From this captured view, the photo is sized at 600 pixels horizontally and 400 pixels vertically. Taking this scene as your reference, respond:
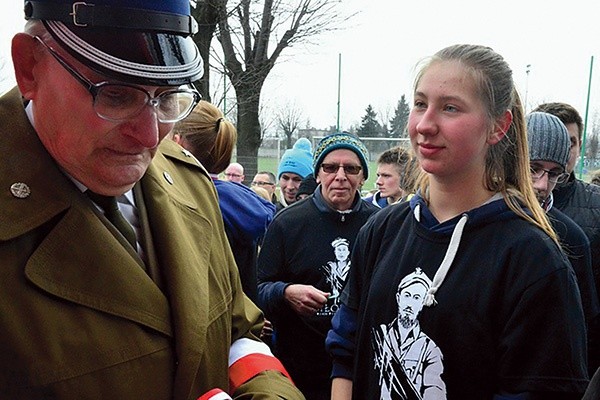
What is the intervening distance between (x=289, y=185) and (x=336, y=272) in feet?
9.86

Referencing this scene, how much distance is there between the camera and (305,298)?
9.87 feet

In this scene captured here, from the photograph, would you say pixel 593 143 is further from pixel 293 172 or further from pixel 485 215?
pixel 485 215

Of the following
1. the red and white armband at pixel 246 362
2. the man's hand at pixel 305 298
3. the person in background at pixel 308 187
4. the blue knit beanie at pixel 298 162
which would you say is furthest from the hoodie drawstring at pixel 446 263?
the blue knit beanie at pixel 298 162

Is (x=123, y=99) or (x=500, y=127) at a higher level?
(x=123, y=99)

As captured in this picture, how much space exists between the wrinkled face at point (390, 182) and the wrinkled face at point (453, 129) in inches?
169

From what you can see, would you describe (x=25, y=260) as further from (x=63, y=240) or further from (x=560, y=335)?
(x=560, y=335)

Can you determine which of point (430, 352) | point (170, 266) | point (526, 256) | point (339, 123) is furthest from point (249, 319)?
point (339, 123)

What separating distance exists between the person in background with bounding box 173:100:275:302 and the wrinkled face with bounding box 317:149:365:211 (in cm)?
49

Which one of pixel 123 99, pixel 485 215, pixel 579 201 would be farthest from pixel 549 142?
pixel 123 99

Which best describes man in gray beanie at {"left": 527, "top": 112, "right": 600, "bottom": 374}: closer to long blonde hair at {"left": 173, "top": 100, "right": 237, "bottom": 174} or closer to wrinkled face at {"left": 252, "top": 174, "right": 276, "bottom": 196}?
long blonde hair at {"left": 173, "top": 100, "right": 237, "bottom": 174}

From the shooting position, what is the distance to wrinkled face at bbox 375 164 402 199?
6.14 m

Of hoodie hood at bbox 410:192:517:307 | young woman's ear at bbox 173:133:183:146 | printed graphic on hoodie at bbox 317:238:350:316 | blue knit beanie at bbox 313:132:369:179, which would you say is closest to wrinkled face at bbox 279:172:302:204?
blue knit beanie at bbox 313:132:369:179

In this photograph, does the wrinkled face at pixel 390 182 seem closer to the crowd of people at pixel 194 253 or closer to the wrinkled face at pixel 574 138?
the wrinkled face at pixel 574 138

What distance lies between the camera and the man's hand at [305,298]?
2990mm
